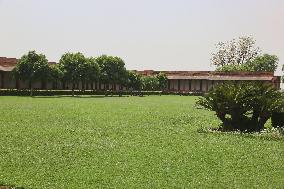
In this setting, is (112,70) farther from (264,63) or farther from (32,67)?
(264,63)

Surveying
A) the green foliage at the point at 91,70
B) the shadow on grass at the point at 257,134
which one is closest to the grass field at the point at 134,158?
the shadow on grass at the point at 257,134

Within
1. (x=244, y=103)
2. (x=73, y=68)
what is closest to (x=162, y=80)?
(x=73, y=68)

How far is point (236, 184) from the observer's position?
8.09 metres

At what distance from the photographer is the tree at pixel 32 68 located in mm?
49375

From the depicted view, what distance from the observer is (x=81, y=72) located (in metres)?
55.3

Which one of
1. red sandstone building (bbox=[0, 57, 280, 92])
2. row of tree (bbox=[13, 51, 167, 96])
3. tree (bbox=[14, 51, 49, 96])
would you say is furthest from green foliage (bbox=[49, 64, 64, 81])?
red sandstone building (bbox=[0, 57, 280, 92])

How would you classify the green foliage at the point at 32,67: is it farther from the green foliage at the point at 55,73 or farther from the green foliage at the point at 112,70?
the green foliage at the point at 112,70

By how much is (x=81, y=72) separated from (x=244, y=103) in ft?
132

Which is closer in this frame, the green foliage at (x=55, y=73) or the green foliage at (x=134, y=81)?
the green foliage at (x=55, y=73)

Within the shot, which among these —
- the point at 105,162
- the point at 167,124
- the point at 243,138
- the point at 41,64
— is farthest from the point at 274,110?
the point at 41,64

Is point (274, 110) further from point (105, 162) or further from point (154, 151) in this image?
point (105, 162)

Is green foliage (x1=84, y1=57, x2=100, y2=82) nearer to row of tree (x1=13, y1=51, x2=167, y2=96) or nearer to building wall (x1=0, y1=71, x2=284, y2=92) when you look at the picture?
row of tree (x1=13, y1=51, x2=167, y2=96)

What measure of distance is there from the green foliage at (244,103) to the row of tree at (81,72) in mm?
35240

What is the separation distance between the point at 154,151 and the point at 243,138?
4.54 metres
